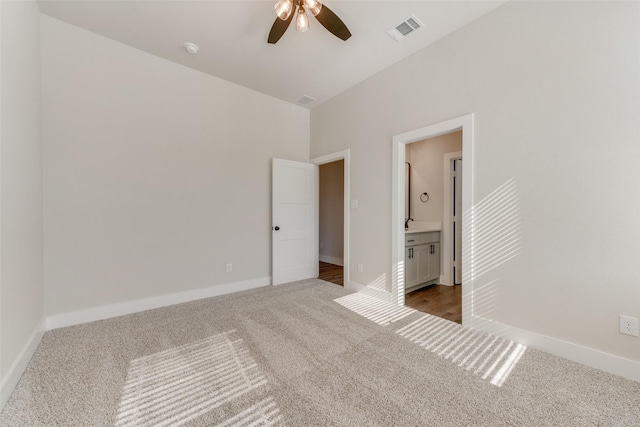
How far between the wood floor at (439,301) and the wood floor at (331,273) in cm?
117

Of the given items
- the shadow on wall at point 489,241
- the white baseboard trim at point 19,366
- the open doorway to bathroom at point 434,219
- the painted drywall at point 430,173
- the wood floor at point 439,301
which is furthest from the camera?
the painted drywall at point 430,173

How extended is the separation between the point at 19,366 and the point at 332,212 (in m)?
5.09

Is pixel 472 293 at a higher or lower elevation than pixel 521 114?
lower

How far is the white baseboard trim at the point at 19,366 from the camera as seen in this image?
4.87 feet

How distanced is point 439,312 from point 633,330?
1.47 metres

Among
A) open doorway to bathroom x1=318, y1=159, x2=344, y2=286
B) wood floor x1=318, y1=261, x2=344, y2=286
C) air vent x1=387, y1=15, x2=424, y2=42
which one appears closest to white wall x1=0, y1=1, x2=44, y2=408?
air vent x1=387, y1=15, x2=424, y2=42

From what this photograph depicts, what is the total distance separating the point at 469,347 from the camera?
84.0 inches

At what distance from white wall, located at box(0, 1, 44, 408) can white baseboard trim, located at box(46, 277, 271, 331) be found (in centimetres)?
19

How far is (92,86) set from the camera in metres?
2.68

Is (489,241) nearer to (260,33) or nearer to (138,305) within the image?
(260,33)

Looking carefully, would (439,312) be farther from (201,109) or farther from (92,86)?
(92,86)

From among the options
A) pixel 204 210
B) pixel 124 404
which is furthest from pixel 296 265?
pixel 124 404

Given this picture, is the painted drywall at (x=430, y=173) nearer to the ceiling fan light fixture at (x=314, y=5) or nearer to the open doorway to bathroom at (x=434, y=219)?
the open doorway to bathroom at (x=434, y=219)

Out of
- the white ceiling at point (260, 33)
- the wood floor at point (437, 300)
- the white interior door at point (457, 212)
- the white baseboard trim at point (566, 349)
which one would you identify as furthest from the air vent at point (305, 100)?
the white baseboard trim at point (566, 349)
